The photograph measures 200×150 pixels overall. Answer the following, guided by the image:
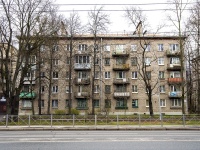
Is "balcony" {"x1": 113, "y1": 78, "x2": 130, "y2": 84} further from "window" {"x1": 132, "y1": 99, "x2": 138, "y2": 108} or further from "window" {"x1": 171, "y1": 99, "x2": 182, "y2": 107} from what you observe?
"window" {"x1": 171, "y1": 99, "x2": 182, "y2": 107}

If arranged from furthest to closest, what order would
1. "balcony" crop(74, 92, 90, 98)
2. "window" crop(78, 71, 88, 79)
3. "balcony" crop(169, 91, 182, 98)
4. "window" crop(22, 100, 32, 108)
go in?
"window" crop(78, 71, 88, 79) → "window" crop(22, 100, 32, 108) → "balcony" crop(169, 91, 182, 98) → "balcony" crop(74, 92, 90, 98)

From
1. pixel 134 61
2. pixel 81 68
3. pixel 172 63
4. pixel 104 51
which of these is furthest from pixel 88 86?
pixel 172 63

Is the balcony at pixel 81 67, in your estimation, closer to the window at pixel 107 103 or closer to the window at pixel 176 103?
the window at pixel 107 103

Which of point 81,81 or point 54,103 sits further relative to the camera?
Answer: point 54,103

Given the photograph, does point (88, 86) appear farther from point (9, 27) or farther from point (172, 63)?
point (9, 27)

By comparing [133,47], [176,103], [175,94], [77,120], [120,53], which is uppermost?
[133,47]

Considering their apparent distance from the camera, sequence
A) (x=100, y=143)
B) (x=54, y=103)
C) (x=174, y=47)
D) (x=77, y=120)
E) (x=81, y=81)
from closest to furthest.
→ (x=100, y=143)
(x=77, y=120)
(x=81, y=81)
(x=54, y=103)
(x=174, y=47)

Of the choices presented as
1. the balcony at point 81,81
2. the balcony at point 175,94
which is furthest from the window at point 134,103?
the balcony at point 81,81

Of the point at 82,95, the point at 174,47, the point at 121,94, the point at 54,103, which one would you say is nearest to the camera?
the point at 82,95

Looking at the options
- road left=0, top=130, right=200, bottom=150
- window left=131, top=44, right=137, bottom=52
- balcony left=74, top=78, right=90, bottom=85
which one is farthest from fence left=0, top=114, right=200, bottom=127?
window left=131, top=44, right=137, bottom=52

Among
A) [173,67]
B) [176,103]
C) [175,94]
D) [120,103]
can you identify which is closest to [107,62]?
[120,103]

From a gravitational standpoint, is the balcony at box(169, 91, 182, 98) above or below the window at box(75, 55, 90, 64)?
below

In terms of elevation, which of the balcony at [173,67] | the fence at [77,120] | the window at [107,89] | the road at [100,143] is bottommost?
the fence at [77,120]

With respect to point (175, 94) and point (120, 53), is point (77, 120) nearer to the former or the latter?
point (120, 53)
